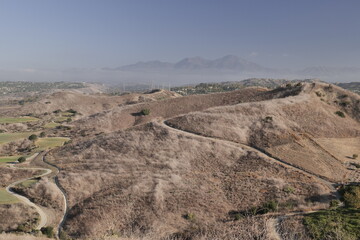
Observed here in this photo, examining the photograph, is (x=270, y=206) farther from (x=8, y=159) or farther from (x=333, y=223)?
(x=8, y=159)

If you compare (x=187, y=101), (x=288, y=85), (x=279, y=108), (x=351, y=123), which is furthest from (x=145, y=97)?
(x=351, y=123)

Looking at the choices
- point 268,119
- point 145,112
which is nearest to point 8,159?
point 145,112

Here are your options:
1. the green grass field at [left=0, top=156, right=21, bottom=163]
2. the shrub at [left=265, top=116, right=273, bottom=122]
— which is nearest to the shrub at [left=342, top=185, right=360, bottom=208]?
the shrub at [left=265, top=116, right=273, bottom=122]

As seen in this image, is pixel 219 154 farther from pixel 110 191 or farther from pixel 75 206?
pixel 75 206

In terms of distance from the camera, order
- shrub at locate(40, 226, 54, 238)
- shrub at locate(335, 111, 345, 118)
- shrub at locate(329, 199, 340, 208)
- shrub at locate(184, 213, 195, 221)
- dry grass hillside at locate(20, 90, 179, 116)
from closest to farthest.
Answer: shrub at locate(40, 226, 54, 238), shrub at locate(329, 199, 340, 208), shrub at locate(184, 213, 195, 221), shrub at locate(335, 111, 345, 118), dry grass hillside at locate(20, 90, 179, 116)

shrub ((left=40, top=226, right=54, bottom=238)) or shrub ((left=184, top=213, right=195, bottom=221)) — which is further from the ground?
shrub ((left=184, top=213, right=195, bottom=221))

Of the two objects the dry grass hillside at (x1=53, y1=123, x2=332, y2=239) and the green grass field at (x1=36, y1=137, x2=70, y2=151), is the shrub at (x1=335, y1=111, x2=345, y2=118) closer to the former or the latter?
the dry grass hillside at (x1=53, y1=123, x2=332, y2=239)
